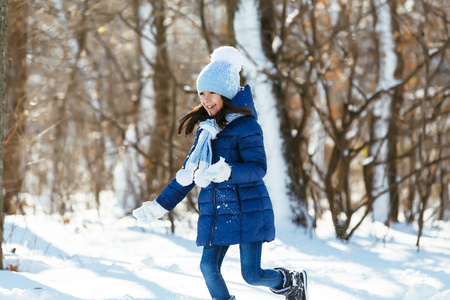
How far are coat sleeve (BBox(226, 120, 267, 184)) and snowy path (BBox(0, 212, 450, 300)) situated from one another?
1330 millimetres

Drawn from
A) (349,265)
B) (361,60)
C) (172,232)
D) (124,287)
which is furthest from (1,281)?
(361,60)

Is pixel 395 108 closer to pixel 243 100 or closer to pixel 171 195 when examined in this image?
pixel 243 100

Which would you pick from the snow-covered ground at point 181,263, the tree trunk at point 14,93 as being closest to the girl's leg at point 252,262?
the snow-covered ground at point 181,263

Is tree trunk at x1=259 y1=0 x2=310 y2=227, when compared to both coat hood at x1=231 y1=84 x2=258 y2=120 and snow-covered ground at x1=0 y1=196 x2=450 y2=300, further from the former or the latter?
coat hood at x1=231 y1=84 x2=258 y2=120

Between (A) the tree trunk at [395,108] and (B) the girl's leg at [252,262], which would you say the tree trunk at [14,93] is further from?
(B) the girl's leg at [252,262]

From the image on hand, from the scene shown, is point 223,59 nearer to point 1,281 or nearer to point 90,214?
point 1,281

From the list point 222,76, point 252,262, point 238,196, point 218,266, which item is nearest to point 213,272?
point 218,266

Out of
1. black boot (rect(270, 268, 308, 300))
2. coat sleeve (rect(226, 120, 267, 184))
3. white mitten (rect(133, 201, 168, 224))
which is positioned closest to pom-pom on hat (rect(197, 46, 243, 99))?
coat sleeve (rect(226, 120, 267, 184))

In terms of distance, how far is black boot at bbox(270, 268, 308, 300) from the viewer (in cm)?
351

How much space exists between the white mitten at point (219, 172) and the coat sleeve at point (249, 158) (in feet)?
0.18

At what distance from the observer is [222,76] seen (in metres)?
3.35

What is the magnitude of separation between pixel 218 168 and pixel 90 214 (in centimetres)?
805

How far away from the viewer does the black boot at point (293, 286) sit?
3508mm

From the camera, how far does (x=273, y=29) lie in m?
7.59
